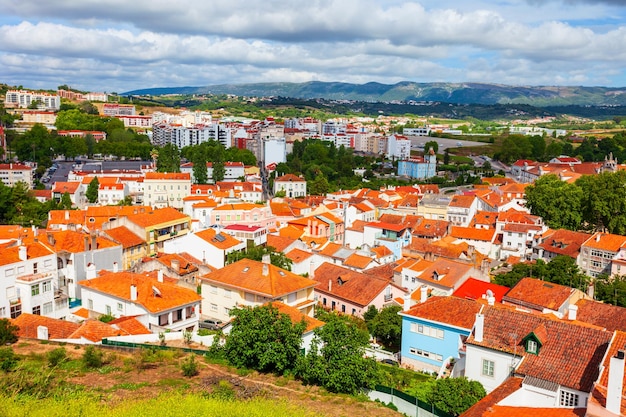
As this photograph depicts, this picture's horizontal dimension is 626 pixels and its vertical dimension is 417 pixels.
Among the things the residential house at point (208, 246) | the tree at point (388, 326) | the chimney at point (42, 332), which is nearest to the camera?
the chimney at point (42, 332)

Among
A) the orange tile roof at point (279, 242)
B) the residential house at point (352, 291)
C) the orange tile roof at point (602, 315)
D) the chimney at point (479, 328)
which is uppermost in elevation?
the chimney at point (479, 328)

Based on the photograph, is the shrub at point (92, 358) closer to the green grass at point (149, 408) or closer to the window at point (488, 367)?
the green grass at point (149, 408)

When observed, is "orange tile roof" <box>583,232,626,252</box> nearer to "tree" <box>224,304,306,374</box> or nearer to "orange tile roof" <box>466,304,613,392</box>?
"orange tile roof" <box>466,304,613,392</box>

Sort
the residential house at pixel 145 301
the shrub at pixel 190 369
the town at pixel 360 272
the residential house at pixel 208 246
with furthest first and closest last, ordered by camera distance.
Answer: the residential house at pixel 208 246 → the residential house at pixel 145 301 → the town at pixel 360 272 → the shrub at pixel 190 369

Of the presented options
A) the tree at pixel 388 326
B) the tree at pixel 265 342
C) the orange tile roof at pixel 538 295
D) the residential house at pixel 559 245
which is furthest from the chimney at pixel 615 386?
the residential house at pixel 559 245

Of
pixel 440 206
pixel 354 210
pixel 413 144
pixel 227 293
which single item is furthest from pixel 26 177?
pixel 413 144

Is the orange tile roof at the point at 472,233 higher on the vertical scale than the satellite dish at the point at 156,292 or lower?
lower

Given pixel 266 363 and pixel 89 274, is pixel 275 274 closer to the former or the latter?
pixel 266 363
